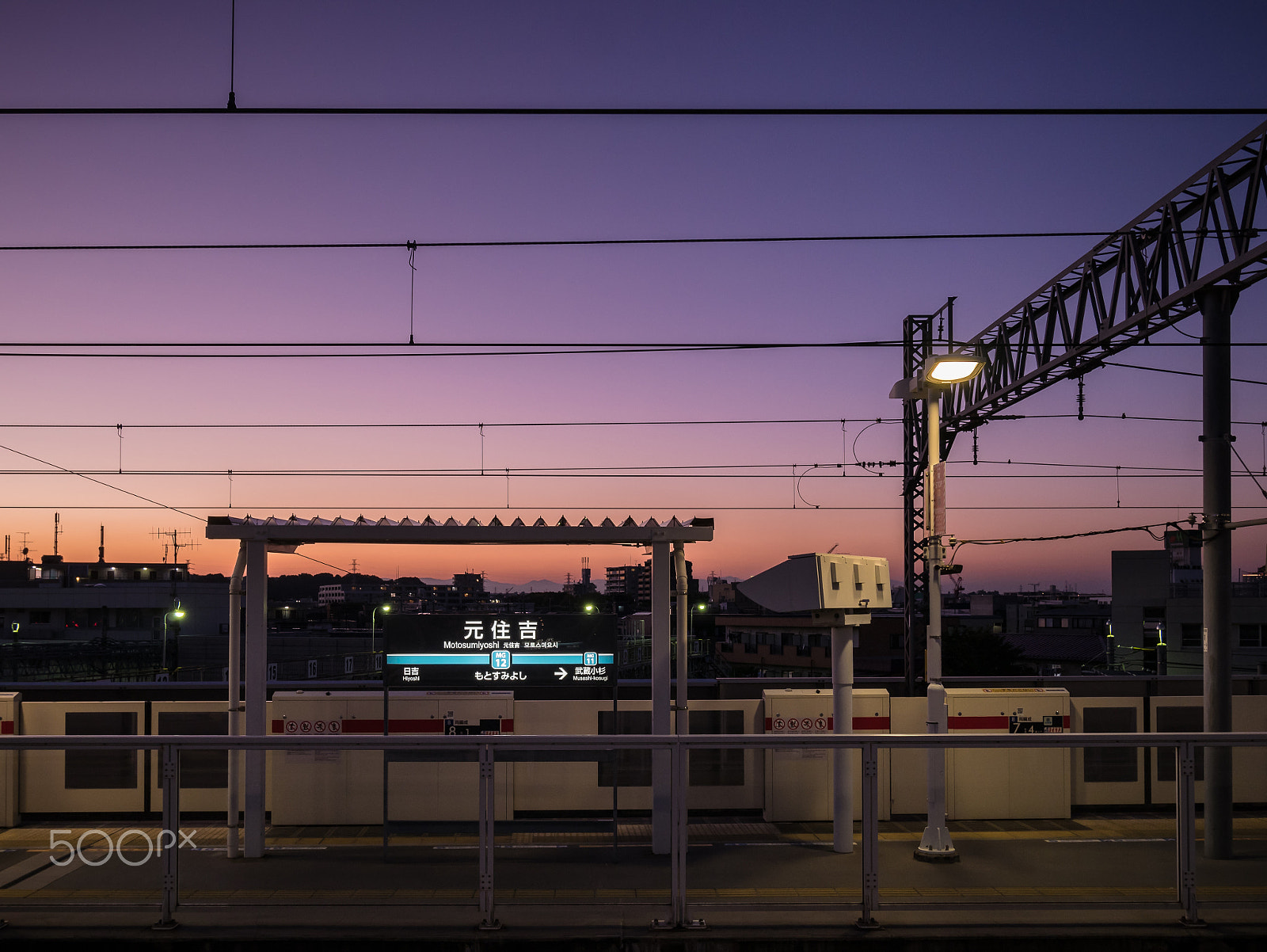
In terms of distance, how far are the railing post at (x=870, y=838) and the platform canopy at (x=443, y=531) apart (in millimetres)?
3317

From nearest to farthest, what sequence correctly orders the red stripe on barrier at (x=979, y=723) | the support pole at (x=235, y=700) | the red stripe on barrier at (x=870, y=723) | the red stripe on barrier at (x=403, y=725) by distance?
the support pole at (x=235, y=700) < the red stripe on barrier at (x=403, y=725) < the red stripe on barrier at (x=870, y=723) < the red stripe on barrier at (x=979, y=723)

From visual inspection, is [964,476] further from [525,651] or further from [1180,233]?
[525,651]

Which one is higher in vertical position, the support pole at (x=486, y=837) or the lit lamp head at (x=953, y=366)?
the lit lamp head at (x=953, y=366)

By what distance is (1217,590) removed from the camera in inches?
409

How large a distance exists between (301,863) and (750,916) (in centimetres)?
411


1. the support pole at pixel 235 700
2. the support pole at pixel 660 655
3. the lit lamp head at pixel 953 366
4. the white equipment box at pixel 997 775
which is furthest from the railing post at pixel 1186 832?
the support pole at pixel 235 700

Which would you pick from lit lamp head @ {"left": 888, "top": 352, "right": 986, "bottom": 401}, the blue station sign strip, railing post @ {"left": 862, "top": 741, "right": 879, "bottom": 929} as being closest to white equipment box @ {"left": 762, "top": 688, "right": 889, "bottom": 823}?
the blue station sign strip

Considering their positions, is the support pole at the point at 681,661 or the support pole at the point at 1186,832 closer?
the support pole at the point at 1186,832

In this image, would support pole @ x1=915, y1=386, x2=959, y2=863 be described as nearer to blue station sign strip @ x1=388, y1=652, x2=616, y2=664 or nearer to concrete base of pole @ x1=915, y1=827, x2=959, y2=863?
concrete base of pole @ x1=915, y1=827, x2=959, y2=863

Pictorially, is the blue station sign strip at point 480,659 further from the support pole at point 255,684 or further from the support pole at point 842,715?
the support pole at point 842,715

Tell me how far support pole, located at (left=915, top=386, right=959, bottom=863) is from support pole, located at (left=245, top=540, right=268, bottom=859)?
20.2ft

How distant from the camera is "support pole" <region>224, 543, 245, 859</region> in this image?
9250 millimetres

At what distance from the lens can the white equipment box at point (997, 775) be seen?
11289 mm

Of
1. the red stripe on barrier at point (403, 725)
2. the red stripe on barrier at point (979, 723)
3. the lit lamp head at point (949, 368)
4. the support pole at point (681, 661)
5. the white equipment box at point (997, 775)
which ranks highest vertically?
the lit lamp head at point (949, 368)
